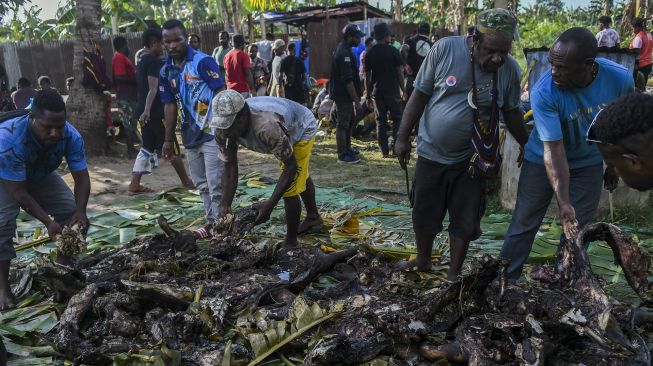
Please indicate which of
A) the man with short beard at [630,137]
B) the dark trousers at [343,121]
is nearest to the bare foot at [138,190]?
the dark trousers at [343,121]

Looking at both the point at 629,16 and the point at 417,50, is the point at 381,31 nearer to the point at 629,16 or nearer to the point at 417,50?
the point at 417,50

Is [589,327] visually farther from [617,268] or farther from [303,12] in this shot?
[303,12]

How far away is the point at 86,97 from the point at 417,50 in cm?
594

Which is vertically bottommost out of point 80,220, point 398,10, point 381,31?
point 80,220

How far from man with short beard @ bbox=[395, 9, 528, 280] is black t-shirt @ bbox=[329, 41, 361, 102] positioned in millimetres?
5021

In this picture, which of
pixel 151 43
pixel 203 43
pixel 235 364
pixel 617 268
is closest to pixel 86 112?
pixel 151 43

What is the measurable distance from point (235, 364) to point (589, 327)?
1909 mm

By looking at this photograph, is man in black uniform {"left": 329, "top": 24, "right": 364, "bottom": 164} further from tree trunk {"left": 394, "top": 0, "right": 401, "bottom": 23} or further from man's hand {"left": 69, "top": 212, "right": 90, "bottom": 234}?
tree trunk {"left": 394, "top": 0, "right": 401, "bottom": 23}

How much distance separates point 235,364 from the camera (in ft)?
10.7

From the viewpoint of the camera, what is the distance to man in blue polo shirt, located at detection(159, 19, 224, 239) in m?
5.53

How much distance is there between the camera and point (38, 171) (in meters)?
4.58

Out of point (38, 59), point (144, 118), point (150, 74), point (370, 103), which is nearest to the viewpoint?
point (144, 118)

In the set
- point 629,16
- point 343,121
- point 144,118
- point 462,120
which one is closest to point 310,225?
point 462,120

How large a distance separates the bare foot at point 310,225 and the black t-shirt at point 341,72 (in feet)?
12.8
